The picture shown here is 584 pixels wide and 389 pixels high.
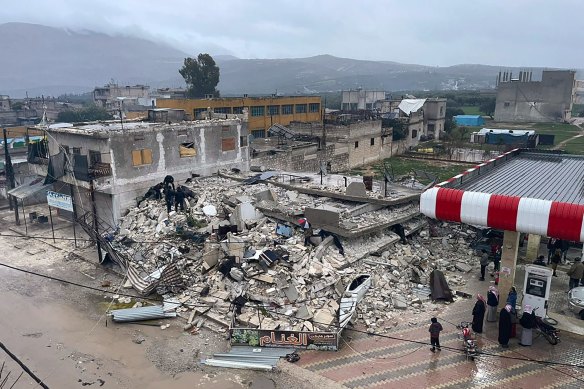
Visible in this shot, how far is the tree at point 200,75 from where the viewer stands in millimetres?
73000

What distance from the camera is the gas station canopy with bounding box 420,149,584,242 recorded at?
1156 cm

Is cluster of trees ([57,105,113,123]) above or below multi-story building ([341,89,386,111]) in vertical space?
below

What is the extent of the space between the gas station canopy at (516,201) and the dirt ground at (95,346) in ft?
20.5

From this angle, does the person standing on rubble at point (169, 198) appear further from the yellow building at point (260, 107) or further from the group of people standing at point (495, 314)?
the yellow building at point (260, 107)

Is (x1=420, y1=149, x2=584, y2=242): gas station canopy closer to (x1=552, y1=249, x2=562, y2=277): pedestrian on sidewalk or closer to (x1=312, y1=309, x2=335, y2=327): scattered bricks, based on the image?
(x1=552, y1=249, x2=562, y2=277): pedestrian on sidewalk

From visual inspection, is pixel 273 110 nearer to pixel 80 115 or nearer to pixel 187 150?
pixel 187 150

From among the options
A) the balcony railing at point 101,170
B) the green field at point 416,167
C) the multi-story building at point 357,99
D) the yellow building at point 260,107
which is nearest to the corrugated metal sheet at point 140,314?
the balcony railing at point 101,170

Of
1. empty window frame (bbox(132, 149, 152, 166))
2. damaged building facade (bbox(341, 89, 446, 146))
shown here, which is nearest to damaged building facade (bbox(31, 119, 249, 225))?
empty window frame (bbox(132, 149, 152, 166))

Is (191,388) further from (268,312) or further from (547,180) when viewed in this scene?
(547,180)

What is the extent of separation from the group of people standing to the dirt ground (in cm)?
514

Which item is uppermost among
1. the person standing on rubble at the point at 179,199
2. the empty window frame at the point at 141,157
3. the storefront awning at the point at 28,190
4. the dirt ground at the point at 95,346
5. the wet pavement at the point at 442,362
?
the empty window frame at the point at 141,157

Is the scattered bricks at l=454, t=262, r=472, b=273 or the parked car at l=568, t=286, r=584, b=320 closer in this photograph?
the parked car at l=568, t=286, r=584, b=320

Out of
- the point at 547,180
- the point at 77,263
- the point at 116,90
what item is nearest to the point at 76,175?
the point at 77,263

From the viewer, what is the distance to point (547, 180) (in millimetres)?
16031
